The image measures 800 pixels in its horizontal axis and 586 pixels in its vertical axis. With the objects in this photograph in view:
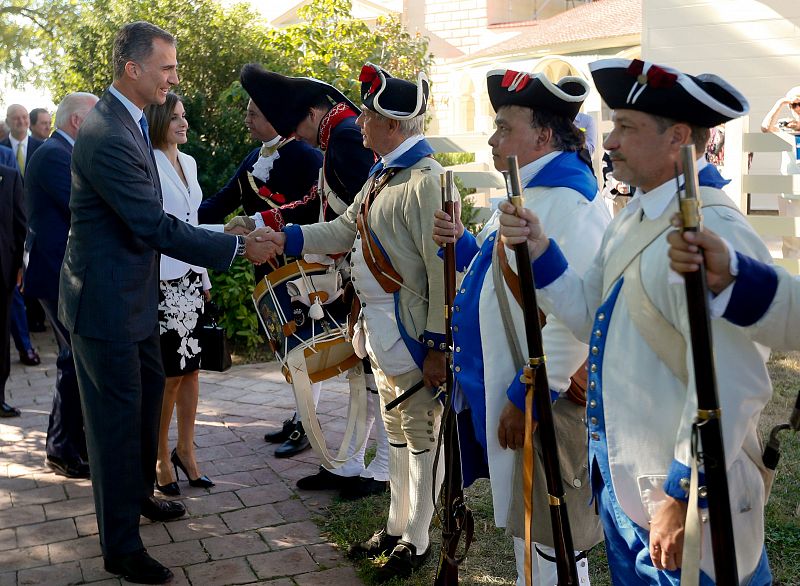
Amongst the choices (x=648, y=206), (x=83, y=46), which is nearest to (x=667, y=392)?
(x=648, y=206)

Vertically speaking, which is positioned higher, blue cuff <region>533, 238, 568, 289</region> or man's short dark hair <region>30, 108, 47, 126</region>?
blue cuff <region>533, 238, 568, 289</region>

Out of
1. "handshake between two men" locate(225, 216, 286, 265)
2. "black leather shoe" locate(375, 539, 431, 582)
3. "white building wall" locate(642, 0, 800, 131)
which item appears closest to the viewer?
"black leather shoe" locate(375, 539, 431, 582)

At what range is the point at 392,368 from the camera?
401 centimetres

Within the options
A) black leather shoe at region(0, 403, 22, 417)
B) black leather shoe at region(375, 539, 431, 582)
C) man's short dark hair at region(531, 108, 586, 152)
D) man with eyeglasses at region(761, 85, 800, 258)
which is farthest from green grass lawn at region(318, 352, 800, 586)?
man with eyeglasses at region(761, 85, 800, 258)

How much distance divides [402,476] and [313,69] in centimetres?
692

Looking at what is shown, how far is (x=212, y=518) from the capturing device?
478cm

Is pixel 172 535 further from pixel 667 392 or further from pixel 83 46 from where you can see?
pixel 83 46

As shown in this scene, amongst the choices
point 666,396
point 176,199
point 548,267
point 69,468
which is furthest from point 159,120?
point 666,396

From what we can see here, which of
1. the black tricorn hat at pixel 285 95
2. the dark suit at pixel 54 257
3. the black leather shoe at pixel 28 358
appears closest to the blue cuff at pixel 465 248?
the black tricorn hat at pixel 285 95

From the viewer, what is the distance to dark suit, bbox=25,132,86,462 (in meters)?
5.57

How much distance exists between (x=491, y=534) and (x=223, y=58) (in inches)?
288

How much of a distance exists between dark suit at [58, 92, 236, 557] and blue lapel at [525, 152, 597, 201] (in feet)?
5.82

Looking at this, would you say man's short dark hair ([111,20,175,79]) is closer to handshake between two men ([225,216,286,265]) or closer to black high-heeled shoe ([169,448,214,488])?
handshake between two men ([225,216,286,265])

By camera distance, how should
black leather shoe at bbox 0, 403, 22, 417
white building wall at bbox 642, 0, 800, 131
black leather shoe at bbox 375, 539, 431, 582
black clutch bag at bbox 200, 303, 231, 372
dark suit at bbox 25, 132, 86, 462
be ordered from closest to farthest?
black leather shoe at bbox 375, 539, 431, 582, black clutch bag at bbox 200, 303, 231, 372, dark suit at bbox 25, 132, 86, 462, black leather shoe at bbox 0, 403, 22, 417, white building wall at bbox 642, 0, 800, 131
